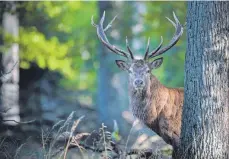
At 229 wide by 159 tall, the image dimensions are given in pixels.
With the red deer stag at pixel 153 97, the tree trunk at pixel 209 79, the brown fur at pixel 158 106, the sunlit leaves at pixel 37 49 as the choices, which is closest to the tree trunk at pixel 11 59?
the sunlit leaves at pixel 37 49

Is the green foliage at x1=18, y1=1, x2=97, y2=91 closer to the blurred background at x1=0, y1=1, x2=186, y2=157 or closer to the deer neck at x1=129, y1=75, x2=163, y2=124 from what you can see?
the blurred background at x1=0, y1=1, x2=186, y2=157

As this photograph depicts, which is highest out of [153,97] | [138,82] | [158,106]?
[138,82]

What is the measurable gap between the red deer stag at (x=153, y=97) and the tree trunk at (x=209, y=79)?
3.67 ft

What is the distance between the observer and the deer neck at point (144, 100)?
314 inches

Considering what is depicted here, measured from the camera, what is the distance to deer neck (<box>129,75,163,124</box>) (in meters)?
7.98

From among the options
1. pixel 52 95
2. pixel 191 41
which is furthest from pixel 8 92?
pixel 191 41

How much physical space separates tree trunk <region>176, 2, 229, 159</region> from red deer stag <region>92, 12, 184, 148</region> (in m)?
1.12

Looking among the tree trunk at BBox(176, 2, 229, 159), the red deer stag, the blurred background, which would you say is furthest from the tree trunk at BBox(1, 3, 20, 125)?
the tree trunk at BBox(176, 2, 229, 159)

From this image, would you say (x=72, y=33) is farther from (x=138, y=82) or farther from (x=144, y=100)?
(x=138, y=82)

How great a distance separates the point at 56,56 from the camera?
576 inches

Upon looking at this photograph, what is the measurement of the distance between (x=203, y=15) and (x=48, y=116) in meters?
7.87

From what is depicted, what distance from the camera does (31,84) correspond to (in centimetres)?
1545

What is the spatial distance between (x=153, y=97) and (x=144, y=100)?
0.14m

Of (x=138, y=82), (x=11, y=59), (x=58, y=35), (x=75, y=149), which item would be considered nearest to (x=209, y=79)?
(x=138, y=82)
